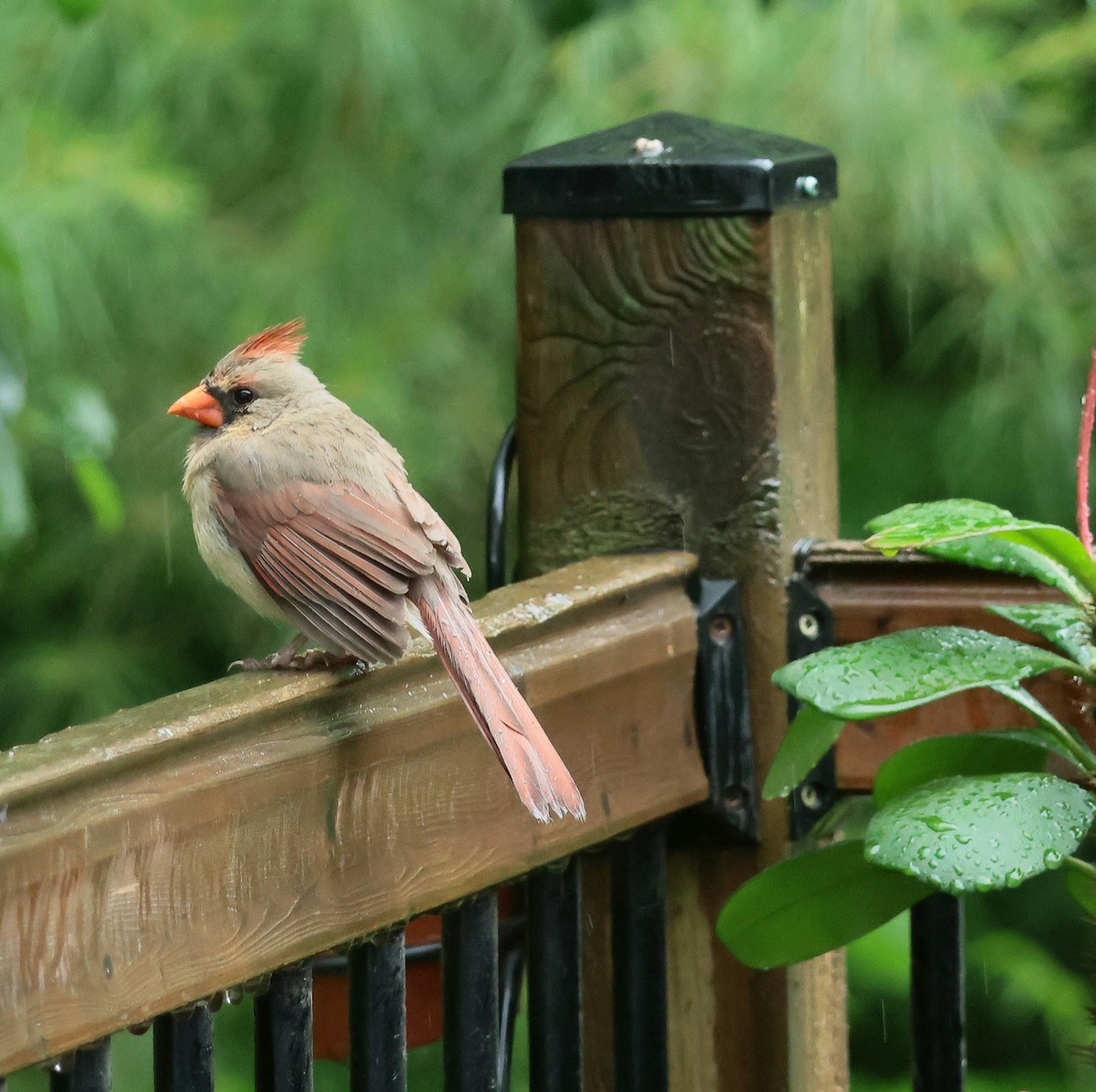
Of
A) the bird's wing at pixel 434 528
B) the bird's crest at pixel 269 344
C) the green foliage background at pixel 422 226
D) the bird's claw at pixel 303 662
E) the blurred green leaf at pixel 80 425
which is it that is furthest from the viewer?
the green foliage background at pixel 422 226

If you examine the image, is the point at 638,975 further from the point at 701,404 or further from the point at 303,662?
the point at 701,404

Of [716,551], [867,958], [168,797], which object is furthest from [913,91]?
[168,797]

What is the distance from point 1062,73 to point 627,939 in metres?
2.91

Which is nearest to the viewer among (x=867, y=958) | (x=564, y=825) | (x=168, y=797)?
(x=168, y=797)

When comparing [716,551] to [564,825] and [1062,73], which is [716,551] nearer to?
[564,825]

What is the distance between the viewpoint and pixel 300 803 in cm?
112

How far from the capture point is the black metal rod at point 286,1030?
1.12m

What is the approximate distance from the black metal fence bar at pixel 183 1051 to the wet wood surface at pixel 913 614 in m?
0.71

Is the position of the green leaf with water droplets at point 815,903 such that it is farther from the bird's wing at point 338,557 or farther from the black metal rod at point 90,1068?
the black metal rod at point 90,1068

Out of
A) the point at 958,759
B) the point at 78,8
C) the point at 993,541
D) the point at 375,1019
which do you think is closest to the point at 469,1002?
the point at 375,1019

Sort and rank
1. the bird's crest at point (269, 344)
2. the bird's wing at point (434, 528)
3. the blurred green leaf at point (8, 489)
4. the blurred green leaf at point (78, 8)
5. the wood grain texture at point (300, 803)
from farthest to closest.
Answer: the bird's crest at point (269, 344)
the blurred green leaf at point (8, 489)
the bird's wing at point (434, 528)
the blurred green leaf at point (78, 8)
the wood grain texture at point (300, 803)

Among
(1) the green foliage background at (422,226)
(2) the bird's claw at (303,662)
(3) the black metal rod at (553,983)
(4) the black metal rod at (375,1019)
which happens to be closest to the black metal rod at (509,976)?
(3) the black metal rod at (553,983)

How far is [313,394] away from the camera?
7.21 feet

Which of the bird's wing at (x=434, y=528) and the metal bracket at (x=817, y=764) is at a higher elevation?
the bird's wing at (x=434, y=528)
